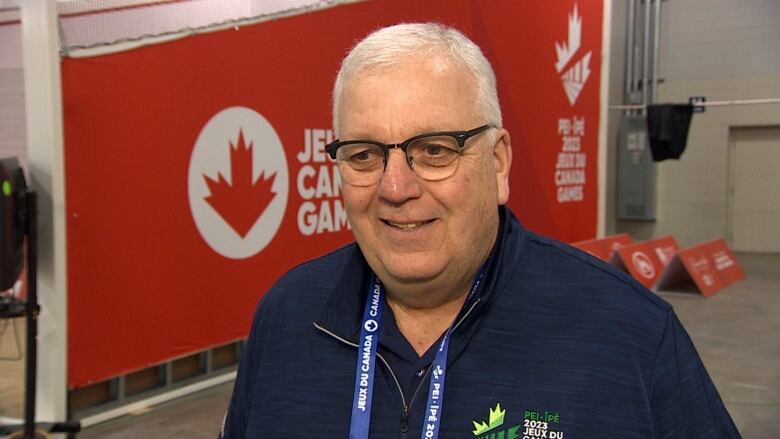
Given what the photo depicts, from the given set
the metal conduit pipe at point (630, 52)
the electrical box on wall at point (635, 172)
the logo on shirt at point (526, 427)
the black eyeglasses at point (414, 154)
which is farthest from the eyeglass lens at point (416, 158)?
the metal conduit pipe at point (630, 52)

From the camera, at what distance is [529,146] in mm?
6980

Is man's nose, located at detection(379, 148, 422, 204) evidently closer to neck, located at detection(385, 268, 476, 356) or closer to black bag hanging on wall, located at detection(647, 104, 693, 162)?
neck, located at detection(385, 268, 476, 356)

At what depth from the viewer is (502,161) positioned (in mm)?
1131

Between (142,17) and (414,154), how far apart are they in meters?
3.11

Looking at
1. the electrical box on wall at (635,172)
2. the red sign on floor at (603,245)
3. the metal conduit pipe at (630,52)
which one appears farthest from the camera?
the metal conduit pipe at (630,52)

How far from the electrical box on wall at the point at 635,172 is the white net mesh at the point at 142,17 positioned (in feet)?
29.1

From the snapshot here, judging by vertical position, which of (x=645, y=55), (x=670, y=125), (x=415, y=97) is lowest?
(x=415, y=97)

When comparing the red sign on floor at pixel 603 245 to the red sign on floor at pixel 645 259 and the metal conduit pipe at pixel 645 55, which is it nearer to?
the red sign on floor at pixel 645 259

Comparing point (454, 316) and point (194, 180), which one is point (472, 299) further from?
point (194, 180)

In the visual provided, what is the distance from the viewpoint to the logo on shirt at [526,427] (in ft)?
3.24

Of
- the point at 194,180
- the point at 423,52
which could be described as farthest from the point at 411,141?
the point at 194,180

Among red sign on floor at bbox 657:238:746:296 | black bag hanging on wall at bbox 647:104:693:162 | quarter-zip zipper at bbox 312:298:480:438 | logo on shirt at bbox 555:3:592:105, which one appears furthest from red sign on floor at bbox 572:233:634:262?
quarter-zip zipper at bbox 312:298:480:438

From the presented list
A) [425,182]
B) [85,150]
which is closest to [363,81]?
[425,182]

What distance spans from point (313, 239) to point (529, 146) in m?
3.10
